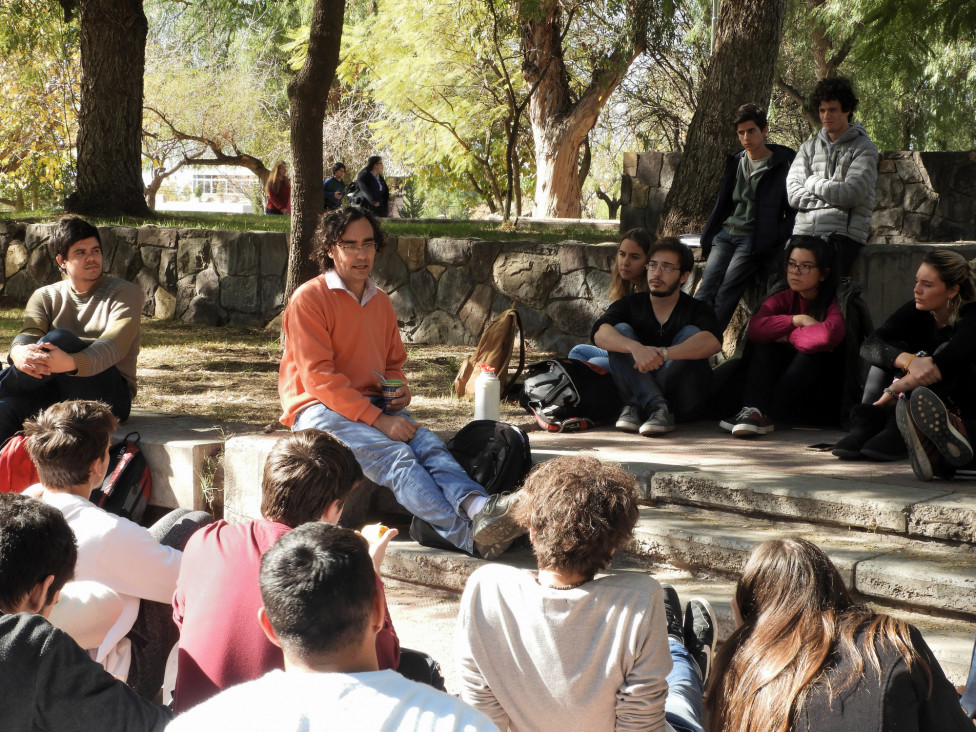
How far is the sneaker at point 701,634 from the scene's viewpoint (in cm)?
281

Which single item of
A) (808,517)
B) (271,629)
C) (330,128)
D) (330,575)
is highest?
(330,128)

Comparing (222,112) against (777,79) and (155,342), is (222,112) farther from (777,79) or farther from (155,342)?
(155,342)

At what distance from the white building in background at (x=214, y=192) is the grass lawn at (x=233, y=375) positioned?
26.3 metres

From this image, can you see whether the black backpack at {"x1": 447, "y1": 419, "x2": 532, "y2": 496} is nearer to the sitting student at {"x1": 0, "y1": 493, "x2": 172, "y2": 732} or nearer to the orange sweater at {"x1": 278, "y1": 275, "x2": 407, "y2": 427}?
the orange sweater at {"x1": 278, "y1": 275, "x2": 407, "y2": 427}

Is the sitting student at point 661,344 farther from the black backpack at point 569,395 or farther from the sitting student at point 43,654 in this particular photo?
the sitting student at point 43,654

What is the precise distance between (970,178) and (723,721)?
10.5m

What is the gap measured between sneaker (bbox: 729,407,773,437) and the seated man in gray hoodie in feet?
3.27

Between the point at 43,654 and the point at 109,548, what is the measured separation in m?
0.98

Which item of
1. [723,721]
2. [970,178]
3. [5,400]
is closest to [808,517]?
[723,721]

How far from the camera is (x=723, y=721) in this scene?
1941 mm

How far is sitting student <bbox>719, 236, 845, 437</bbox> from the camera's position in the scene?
16.2 feet

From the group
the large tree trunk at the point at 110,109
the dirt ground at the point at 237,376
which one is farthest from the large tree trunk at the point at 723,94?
the large tree trunk at the point at 110,109

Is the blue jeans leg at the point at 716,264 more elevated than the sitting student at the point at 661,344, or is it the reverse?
the blue jeans leg at the point at 716,264

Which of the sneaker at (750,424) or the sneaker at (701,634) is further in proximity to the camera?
the sneaker at (750,424)
